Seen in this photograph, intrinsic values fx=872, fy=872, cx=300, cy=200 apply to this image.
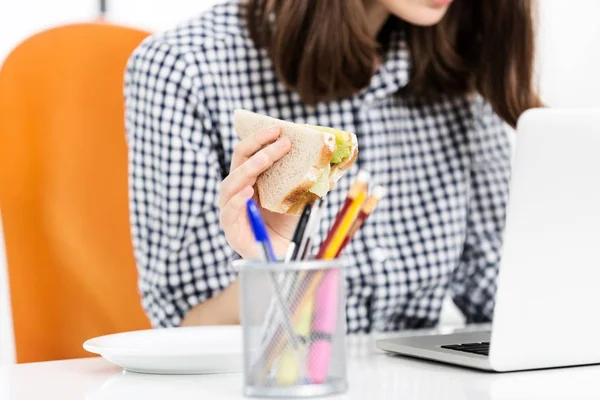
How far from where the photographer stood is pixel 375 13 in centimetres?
145

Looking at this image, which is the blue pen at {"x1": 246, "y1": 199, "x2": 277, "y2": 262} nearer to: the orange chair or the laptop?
the laptop

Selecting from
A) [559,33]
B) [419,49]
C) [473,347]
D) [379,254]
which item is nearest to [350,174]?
[379,254]

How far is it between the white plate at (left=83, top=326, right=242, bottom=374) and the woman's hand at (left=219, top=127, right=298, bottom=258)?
12cm

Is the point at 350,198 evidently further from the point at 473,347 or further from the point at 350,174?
the point at 350,174

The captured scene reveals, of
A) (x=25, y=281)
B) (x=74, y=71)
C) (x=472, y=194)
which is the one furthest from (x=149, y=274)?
(x=472, y=194)

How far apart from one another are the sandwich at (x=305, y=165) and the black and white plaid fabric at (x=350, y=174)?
47cm

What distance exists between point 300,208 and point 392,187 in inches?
24.5

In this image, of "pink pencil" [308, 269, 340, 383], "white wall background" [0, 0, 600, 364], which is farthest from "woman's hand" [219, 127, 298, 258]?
"white wall background" [0, 0, 600, 364]

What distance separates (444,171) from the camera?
1485 mm

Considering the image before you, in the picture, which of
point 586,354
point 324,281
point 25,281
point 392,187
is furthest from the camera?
point 392,187

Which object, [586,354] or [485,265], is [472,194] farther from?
[586,354]

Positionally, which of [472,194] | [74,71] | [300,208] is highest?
[74,71]

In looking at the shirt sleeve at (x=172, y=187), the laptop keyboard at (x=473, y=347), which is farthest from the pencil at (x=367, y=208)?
the shirt sleeve at (x=172, y=187)

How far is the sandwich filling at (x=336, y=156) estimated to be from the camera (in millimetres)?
751
